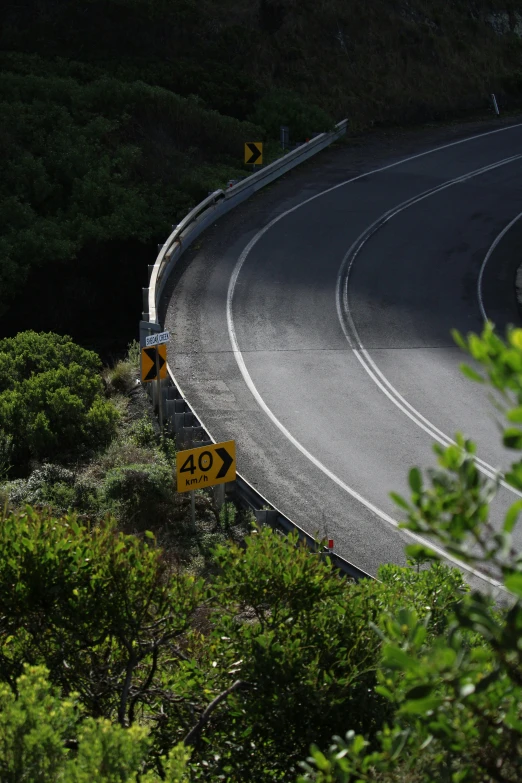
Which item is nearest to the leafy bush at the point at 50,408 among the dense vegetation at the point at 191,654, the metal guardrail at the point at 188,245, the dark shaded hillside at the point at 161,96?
the metal guardrail at the point at 188,245

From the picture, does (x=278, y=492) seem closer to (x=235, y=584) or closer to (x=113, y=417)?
(x=113, y=417)

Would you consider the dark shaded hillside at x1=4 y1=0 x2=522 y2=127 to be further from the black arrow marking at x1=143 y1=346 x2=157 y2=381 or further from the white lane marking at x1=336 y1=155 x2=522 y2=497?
the black arrow marking at x1=143 y1=346 x2=157 y2=381

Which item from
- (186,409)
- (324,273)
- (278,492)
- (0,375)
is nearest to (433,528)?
(278,492)

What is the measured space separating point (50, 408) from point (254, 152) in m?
16.5

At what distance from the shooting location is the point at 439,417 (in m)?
18.1

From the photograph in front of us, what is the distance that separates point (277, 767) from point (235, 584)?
1348 millimetres

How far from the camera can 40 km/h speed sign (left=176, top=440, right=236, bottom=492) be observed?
45.9 feet

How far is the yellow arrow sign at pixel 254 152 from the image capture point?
31.4m

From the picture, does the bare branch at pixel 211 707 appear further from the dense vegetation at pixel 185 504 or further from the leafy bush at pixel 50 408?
the leafy bush at pixel 50 408

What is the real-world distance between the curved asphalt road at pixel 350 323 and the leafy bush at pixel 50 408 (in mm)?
1929

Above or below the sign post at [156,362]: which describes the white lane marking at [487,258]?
above

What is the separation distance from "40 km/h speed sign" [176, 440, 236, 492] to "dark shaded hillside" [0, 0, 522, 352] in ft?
38.2

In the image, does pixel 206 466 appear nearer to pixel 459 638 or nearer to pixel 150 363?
pixel 150 363

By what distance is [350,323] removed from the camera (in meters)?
22.5
